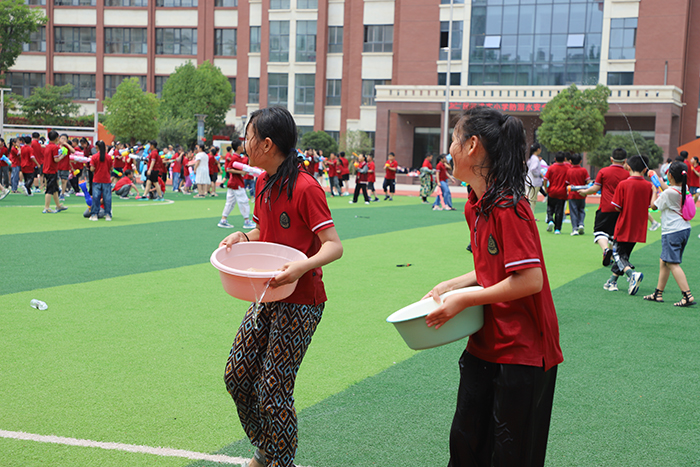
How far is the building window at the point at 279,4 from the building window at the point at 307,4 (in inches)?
44.7

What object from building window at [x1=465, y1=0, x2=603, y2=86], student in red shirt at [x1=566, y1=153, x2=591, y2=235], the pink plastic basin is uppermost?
building window at [x1=465, y1=0, x2=603, y2=86]

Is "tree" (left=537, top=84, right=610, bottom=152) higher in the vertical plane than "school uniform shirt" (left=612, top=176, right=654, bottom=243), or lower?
higher

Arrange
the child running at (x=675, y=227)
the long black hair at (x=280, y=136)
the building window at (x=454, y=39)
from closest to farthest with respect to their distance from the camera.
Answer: the long black hair at (x=280, y=136) → the child running at (x=675, y=227) → the building window at (x=454, y=39)

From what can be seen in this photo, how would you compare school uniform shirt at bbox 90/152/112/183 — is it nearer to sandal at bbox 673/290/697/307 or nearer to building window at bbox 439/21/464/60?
sandal at bbox 673/290/697/307

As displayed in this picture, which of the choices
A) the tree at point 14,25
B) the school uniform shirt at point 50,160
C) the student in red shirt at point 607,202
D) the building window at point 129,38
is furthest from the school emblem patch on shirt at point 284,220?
the building window at point 129,38

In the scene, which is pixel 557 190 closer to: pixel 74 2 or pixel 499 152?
pixel 499 152

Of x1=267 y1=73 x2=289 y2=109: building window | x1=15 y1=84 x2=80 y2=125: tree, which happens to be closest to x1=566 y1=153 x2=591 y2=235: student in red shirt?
x1=267 y1=73 x2=289 y2=109: building window

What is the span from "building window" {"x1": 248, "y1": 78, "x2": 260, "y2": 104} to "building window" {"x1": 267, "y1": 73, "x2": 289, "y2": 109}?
1.74 meters

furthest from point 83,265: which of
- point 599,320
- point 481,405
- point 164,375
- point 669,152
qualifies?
point 669,152

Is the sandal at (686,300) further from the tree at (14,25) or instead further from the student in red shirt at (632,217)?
the tree at (14,25)

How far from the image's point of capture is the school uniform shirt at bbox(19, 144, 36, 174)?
71.2ft

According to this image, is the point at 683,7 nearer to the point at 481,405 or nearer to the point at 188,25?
the point at 188,25

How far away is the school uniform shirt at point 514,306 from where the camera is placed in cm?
242

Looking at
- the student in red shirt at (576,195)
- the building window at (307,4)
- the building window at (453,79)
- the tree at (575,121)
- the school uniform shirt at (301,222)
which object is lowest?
the student in red shirt at (576,195)
